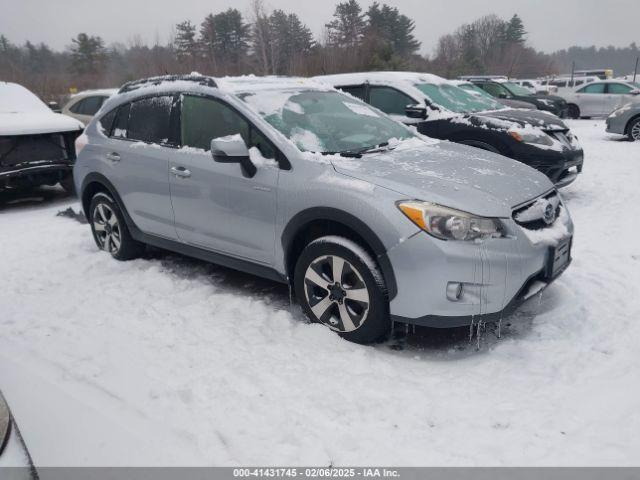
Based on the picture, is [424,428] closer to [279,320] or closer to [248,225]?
[279,320]

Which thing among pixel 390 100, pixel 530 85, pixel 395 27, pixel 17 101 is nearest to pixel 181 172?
pixel 390 100

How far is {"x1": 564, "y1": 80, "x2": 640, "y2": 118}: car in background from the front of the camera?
17.0 m

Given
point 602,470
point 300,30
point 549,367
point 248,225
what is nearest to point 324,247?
point 248,225

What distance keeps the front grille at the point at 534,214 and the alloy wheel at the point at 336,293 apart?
1052 millimetres

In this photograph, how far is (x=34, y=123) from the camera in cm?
745

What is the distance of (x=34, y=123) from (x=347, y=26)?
35.8 m

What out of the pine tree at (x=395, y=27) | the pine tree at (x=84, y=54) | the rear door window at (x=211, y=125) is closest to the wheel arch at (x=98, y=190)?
the rear door window at (x=211, y=125)

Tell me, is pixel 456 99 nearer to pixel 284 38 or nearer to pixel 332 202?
pixel 332 202

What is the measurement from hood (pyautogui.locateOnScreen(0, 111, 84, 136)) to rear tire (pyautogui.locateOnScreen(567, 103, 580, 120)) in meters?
16.4

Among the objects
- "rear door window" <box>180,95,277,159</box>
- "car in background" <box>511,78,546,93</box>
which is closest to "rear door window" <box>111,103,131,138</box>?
"rear door window" <box>180,95,277,159</box>

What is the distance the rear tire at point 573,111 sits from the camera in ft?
59.3

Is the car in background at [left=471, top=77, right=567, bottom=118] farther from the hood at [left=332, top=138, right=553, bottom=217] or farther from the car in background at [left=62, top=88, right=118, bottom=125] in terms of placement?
the hood at [left=332, top=138, right=553, bottom=217]

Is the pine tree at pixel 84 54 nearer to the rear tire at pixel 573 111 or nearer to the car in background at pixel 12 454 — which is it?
the rear tire at pixel 573 111

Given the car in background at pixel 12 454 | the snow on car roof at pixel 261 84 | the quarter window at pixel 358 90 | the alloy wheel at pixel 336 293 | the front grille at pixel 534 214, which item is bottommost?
the car in background at pixel 12 454
